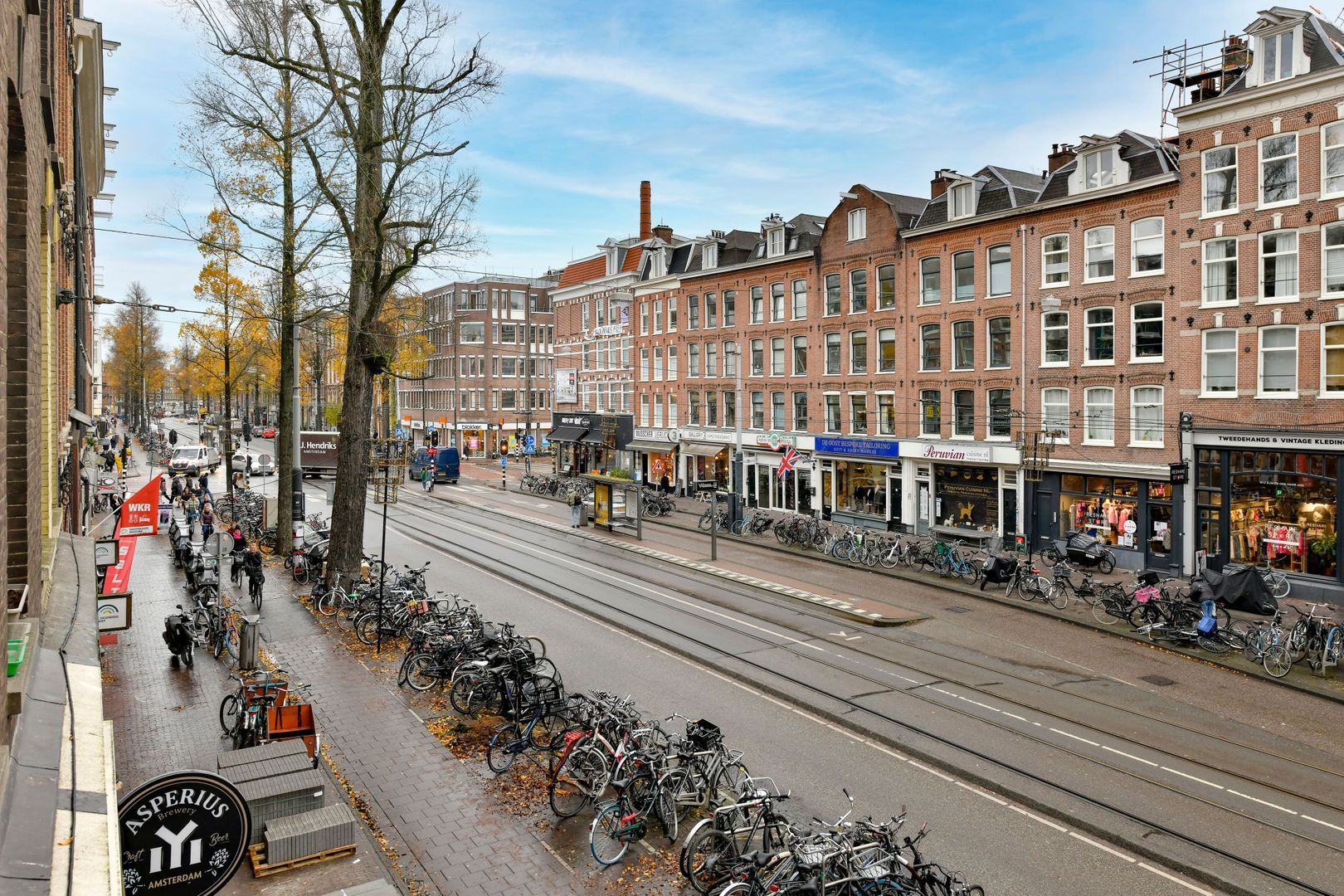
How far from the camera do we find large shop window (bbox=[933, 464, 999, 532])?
3216 cm

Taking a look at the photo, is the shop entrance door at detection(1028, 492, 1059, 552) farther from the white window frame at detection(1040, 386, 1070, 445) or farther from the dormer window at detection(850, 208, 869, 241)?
the dormer window at detection(850, 208, 869, 241)

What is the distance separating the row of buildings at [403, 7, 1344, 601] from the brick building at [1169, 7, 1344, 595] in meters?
0.06

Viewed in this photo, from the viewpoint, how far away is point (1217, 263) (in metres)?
25.2

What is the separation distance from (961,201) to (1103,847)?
2755 cm

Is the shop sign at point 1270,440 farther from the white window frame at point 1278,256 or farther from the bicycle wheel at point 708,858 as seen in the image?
the bicycle wheel at point 708,858

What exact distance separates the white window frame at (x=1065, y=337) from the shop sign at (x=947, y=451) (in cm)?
374

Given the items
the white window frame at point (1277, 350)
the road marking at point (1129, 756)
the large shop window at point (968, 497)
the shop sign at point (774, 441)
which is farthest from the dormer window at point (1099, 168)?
the road marking at point (1129, 756)

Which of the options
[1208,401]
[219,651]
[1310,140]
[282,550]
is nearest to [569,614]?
[219,651]

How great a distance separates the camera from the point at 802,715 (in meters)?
14.4

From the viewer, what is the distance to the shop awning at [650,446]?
4903cm

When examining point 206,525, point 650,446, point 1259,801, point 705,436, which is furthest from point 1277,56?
point 206,525

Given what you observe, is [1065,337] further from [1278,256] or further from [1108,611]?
[1108,611]

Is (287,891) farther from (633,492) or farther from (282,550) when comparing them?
(633,492)

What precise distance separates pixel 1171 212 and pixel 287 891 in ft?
93.5
